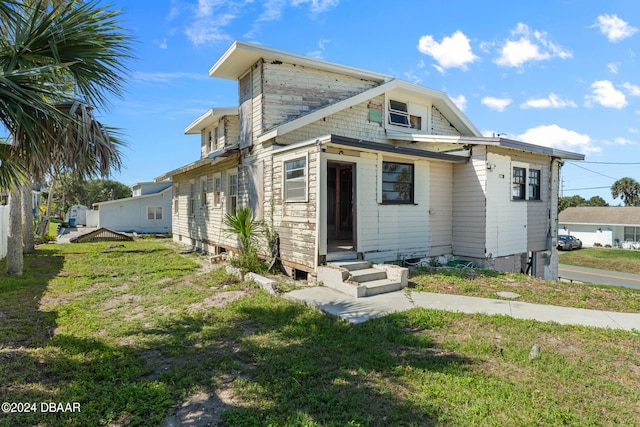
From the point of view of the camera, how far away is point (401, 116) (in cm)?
1198

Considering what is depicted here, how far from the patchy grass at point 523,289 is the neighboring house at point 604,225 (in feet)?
139

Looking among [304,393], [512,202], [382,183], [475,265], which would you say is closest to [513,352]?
[304,393]

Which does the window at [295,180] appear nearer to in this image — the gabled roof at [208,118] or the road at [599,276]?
the gabled roof at [208,118]

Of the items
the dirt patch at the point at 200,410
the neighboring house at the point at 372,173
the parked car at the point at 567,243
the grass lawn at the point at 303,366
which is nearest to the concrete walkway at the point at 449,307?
the grass lawn at the point at 303,366

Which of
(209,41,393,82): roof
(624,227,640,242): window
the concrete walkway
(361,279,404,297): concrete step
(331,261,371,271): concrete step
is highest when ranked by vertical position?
(209,41,393,82): roof

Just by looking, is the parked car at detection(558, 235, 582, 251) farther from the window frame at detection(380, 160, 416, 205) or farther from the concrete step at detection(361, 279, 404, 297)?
the concrete step at detection(361, 279, 404, 297)

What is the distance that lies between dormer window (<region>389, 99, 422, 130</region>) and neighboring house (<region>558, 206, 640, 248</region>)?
41034mm

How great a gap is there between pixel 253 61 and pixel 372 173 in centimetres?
497

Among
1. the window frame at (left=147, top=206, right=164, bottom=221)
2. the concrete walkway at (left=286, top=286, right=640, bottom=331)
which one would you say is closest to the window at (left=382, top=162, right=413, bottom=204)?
the concrete walkway at (left=286, top=286, right=640, bottom=331)

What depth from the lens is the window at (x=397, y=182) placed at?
930 cm

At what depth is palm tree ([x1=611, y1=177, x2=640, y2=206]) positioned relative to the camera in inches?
2136

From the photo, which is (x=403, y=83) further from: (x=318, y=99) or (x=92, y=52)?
(x=92, y=52)

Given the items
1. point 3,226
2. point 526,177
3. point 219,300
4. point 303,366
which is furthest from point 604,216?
point 3,226

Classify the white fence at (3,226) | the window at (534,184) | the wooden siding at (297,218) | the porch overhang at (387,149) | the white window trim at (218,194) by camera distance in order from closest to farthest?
the porch overhang at (387,149), the wooden siding at (297,218), the window at (534,184), the white fence at (3,226), the white window trim at (218,194)
